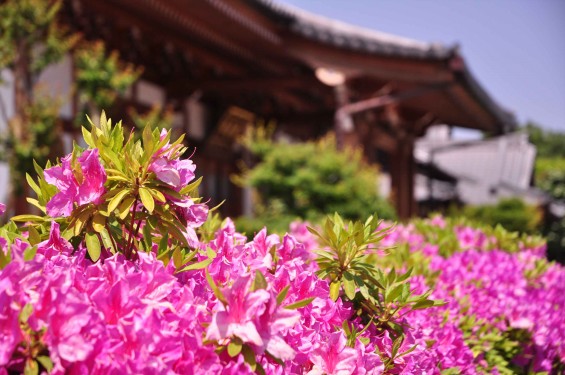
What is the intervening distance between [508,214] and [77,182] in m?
17.0

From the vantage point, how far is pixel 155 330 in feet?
3.78

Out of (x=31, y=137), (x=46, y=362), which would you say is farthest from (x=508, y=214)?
(x=46, y=362)

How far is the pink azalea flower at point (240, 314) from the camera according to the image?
3.87 feet

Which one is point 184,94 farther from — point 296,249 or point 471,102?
point 296,249

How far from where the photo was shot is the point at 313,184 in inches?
317

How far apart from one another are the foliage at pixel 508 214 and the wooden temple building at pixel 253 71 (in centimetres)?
480

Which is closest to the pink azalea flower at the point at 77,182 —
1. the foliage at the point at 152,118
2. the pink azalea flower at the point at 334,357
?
the pink azalea flower at the point at 334,357

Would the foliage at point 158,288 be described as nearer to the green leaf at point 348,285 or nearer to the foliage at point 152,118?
the green leaf at point 348,285

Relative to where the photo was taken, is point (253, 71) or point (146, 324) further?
point (253, 71)

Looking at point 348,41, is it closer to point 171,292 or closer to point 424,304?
point 424,304

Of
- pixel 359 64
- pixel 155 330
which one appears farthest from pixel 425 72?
pixel 155 330

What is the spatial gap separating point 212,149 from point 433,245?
7.36 meters

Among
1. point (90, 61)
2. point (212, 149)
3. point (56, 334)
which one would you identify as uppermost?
point (90, 61)

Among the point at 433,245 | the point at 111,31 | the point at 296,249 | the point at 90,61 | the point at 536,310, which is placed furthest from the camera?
the point at 111,31
